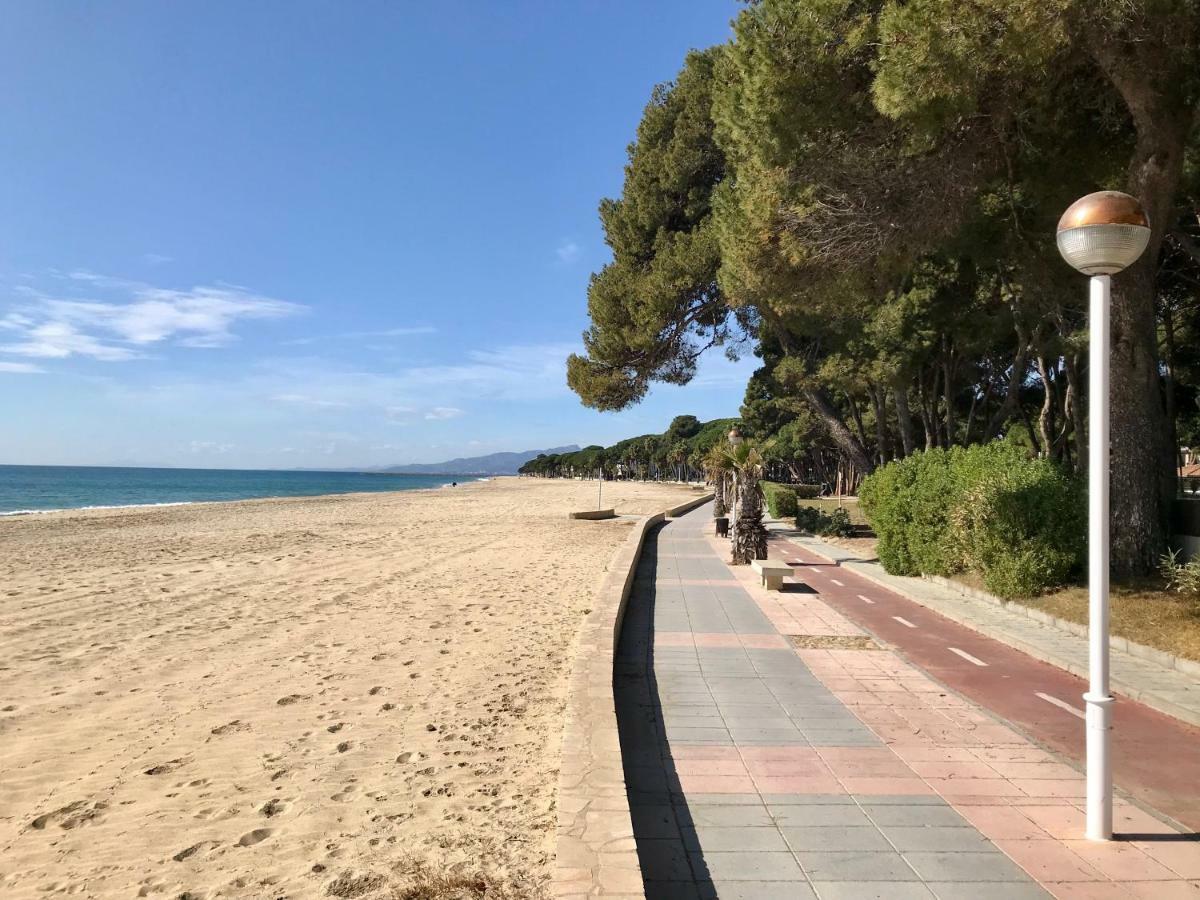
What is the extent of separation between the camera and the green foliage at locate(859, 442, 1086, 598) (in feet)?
28.6

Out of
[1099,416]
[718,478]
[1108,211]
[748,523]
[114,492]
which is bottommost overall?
[114,492]

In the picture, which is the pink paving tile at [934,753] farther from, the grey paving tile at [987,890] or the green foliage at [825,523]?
the green foliage at [825,523]

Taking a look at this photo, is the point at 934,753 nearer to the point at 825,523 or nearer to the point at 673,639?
the point at 673,639

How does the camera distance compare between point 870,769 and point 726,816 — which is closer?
point 726,816

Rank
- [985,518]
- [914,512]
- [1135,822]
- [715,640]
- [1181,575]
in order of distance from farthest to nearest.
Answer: [914,512], [985,518], [715,640], [1181,575], [1135,822]

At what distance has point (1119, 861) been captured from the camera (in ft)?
10.6

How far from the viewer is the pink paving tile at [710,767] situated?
4.25 meters

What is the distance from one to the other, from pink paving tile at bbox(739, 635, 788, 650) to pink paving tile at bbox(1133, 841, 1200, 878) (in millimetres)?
3991

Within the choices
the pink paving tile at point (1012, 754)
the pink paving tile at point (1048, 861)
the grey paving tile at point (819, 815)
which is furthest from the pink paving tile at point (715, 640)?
the pink paving tile at point (1048, 861)

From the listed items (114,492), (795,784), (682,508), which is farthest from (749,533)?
(114,492)

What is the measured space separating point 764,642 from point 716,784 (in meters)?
3.60

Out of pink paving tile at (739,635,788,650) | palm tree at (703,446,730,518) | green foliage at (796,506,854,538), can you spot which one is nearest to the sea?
palm tree at (703,446,730,518)

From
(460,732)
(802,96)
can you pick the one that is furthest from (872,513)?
(460,732)

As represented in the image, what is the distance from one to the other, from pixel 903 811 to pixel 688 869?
1.24 metres
